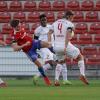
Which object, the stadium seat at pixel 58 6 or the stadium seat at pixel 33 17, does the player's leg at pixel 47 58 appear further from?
the stadium seat at pixel 58 6

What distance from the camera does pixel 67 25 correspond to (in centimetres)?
1585

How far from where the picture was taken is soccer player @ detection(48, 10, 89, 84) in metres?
15.8

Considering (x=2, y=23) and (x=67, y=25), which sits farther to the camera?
(x=2, y=23)

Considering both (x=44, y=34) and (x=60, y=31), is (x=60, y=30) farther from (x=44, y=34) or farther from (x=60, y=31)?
(x=44, y=34)

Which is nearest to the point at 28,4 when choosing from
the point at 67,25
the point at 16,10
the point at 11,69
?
the point at 16,10

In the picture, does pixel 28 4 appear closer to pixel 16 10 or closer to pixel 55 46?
pixel 16 10

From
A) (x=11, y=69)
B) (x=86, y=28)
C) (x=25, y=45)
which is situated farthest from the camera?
(x=86, y=28)

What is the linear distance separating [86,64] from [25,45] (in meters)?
5.99

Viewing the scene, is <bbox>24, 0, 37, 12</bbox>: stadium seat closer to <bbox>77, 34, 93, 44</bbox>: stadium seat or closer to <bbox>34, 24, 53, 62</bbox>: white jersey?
<bbox>77, 34, 93, 44</bbox>: stadium seat

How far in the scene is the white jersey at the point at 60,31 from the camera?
52.1 feet

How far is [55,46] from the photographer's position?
1625 centimetres

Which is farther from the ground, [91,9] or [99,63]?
[91,9]

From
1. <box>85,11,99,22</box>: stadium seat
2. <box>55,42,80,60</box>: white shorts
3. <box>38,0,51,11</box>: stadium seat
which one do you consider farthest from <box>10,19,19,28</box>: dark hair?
<box>38,0,51,11</box>: stadium seat

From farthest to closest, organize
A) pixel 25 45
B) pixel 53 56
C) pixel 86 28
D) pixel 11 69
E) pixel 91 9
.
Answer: pixel 91 9 < pixel 86 28 < pixel 11 69 < pixel 53 56 < pixel 25 45
